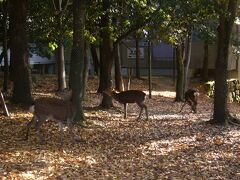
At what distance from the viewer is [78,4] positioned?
12.1 metres

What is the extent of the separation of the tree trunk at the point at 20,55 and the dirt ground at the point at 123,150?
541 millimetres

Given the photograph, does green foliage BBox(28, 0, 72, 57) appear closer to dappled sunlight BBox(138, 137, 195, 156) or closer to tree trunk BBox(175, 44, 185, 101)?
tree trunk BBox(175, 44, 185, 101)

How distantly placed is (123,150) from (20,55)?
6.26 m

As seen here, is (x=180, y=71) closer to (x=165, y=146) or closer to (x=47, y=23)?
(x=47, y=23)

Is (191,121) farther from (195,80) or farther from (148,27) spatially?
(195,80)

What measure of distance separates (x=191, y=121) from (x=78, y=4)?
210 inches

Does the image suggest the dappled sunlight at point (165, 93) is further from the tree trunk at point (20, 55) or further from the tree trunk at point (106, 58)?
the tree trunk at point (20, 55)

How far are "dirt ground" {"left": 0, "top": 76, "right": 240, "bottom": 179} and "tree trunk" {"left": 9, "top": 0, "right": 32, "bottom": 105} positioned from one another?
0.54 m

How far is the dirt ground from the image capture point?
8.44m

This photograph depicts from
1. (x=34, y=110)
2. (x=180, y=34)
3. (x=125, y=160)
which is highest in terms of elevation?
(x=180, y=34)

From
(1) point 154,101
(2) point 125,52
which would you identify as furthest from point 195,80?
(1) point 154,101

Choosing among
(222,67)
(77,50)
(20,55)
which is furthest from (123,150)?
(20,55)

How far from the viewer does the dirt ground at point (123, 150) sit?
332 inches

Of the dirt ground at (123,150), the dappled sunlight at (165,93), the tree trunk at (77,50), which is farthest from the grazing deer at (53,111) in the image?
the dappled sunlight at (165,93)
